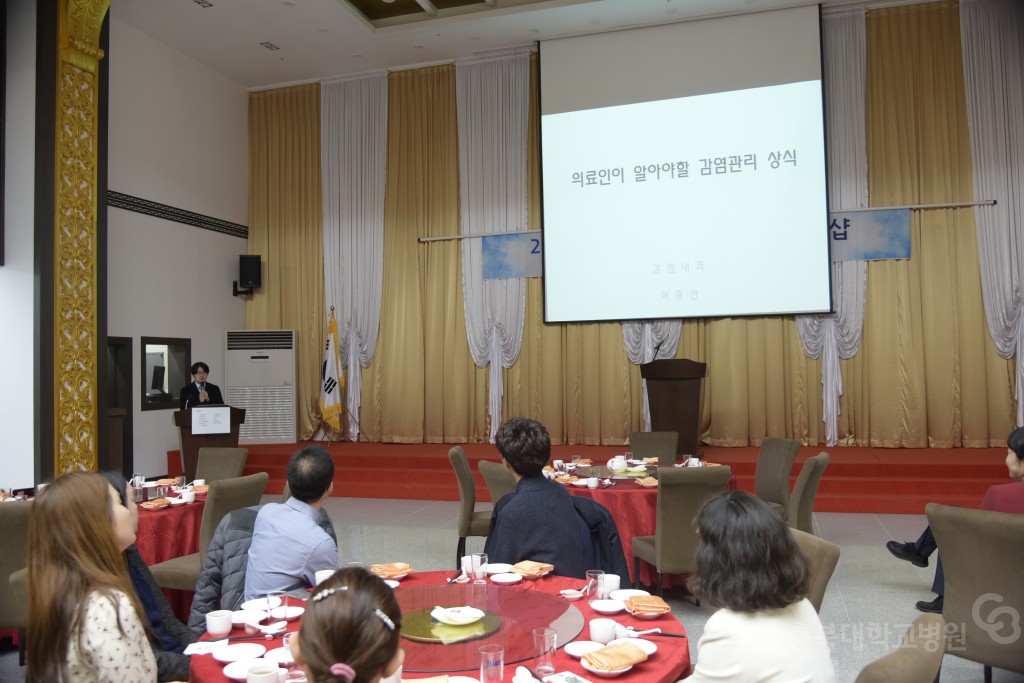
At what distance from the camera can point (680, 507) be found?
4410 mm

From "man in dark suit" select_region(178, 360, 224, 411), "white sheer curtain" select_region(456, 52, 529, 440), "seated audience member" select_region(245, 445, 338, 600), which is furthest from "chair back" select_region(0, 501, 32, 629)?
"white sheer curtain" select_region(456, 52, 529, 440)

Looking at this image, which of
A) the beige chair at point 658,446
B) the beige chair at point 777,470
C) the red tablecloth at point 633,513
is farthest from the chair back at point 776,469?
the red tablecloth at point 633,513

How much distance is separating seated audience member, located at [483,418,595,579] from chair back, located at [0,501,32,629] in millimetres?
2311

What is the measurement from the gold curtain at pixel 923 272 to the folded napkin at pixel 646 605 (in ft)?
24.6

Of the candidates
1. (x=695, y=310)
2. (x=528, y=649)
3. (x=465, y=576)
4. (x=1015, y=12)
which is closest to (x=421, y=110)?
(x=695, y=310)

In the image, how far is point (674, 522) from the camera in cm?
442

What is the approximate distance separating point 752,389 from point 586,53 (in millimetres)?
4636

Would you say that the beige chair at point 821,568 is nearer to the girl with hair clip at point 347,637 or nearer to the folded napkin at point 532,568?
the folded napkin at point 532,568

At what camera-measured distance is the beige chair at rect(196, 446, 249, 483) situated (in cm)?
602

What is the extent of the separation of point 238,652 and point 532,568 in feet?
3.62

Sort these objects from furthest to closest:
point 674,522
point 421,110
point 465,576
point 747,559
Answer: point 421,110
point 674,522
point 465,576
point 747,559

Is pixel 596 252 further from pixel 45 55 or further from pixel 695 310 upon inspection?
pixel 45 55

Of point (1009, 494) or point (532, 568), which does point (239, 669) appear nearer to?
point (532, 568)

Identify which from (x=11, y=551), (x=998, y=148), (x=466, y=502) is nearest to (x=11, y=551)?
(x=11, y=551)
